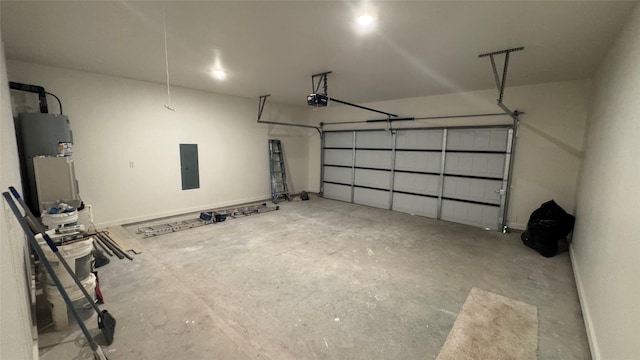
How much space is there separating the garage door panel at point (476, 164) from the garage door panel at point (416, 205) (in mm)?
785

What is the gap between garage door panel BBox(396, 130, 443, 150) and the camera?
555 cm

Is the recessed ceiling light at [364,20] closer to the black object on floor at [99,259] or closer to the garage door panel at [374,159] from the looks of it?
the black object on floor at [99,259]

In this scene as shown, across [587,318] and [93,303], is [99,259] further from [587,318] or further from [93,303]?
[587,318]

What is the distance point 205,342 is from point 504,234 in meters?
4.97

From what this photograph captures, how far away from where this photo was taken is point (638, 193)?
157 cm

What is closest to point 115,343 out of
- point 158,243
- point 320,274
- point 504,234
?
point 320,274

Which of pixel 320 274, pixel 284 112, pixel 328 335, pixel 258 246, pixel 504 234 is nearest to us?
pixel 328 335

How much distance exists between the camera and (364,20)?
90.7 inches

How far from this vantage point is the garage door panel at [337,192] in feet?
23.9

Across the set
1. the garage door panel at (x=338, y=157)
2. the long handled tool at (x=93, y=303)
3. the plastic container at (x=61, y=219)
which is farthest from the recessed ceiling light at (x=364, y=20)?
the garage door panel at (x=338, y=157)

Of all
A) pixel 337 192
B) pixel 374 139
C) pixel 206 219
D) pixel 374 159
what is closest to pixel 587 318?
pixel 374 159

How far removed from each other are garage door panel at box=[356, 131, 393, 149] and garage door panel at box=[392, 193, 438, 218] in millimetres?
1282

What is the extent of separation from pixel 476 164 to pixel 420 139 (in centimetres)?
125

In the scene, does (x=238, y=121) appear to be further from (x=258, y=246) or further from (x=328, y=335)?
(x=328, y=335)
